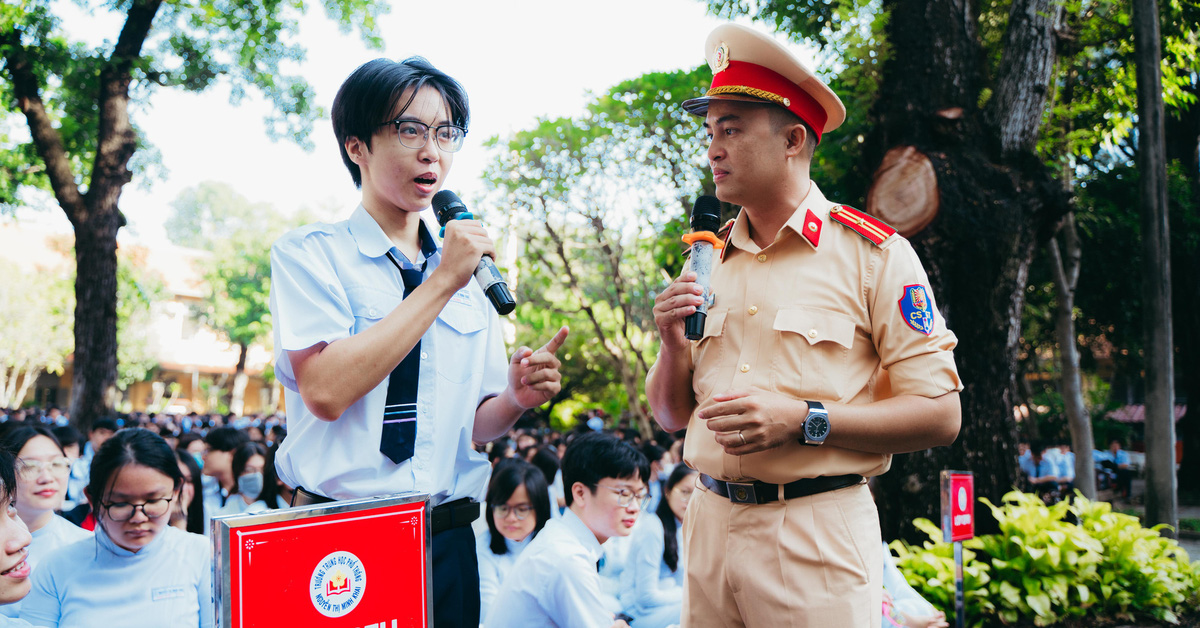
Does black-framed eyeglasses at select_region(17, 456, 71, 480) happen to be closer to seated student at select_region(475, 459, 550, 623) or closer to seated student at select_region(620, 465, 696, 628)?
seated student at select_region(475, 459, 550, 623)

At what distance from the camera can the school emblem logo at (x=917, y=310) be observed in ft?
6.28

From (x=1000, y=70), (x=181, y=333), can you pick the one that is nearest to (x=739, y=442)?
(x=1000, y=70)

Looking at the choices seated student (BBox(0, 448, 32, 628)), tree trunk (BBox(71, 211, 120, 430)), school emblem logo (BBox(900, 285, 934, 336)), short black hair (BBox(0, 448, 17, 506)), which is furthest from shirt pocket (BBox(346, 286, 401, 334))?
tree trunk (BBox(71, 211, 120, 430))

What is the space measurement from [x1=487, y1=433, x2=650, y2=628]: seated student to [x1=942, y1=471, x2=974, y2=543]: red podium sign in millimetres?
1409

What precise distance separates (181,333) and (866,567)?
38442mm

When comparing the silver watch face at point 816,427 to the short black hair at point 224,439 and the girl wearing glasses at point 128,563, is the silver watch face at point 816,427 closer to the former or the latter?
the girl wearing glasses at point 128,563

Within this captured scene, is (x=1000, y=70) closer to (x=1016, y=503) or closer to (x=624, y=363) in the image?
(x=1016, y=503)

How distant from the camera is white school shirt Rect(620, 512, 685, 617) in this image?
448 cm

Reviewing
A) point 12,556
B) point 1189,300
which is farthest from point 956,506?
point 1189,300

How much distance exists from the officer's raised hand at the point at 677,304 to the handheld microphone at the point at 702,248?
0.6 inches

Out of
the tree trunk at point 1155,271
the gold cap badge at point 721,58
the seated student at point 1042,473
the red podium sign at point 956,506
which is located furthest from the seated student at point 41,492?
the seated student at point 1042,473

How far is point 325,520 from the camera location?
1.37 metres

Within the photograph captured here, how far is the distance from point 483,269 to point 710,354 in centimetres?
67

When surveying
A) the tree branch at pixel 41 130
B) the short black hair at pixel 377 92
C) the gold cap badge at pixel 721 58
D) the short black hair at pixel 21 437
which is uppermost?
the tree branch at pixel 41 130
